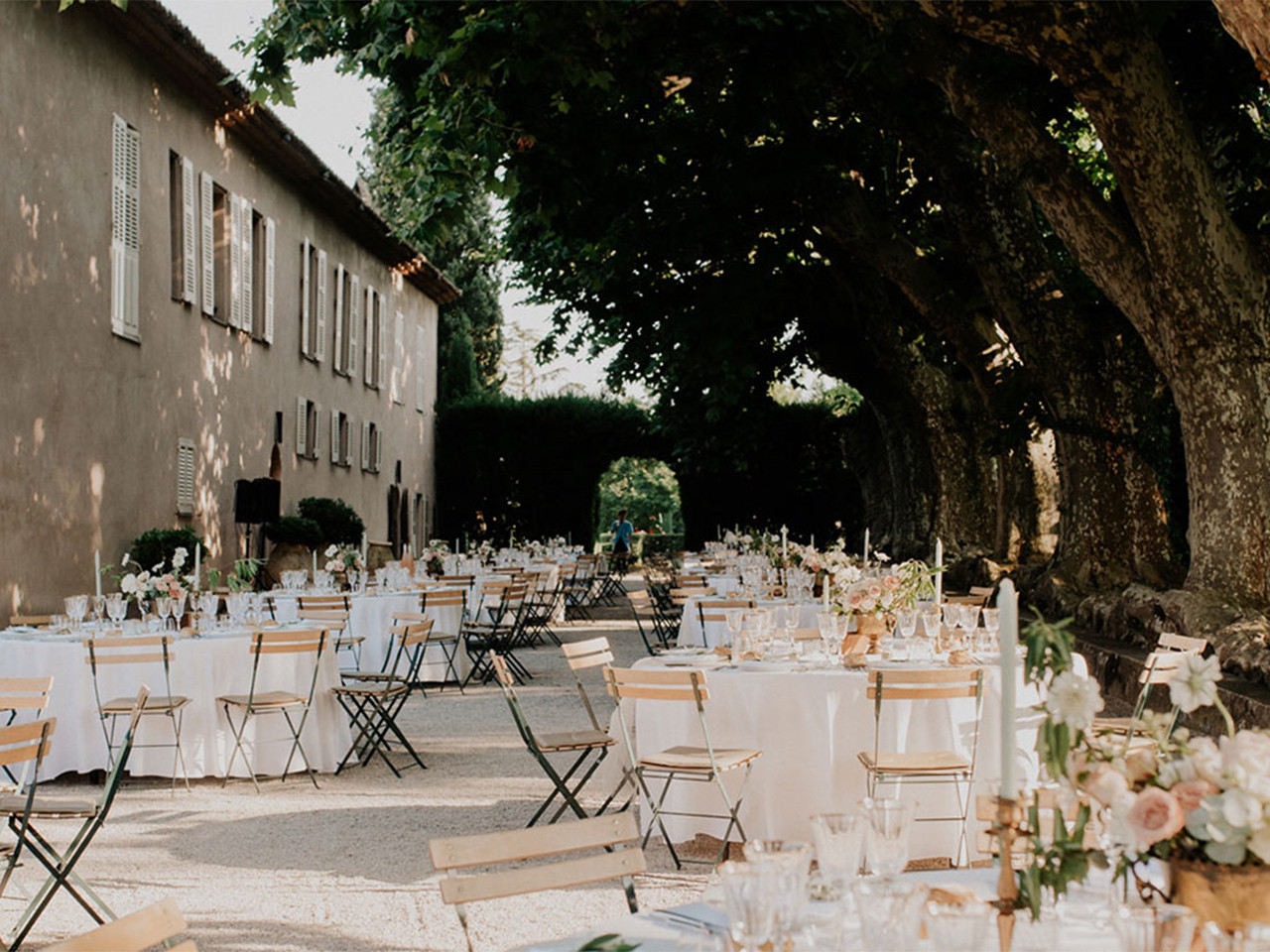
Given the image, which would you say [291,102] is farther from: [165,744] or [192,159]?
[192,159]

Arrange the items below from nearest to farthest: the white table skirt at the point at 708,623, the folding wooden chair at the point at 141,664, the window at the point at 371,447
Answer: the folding wooden chair at the point at 141,664, the white table skirt at the point at 708,623, the window at the point at 371,447

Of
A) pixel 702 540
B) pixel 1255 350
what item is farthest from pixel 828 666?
pixel 702 540

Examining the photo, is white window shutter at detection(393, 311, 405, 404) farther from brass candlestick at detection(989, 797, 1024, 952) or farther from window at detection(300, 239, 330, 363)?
brass candlestick at detection(989, 797, 1024, 952)

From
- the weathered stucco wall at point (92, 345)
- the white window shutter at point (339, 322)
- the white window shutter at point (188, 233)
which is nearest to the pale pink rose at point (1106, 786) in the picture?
the weathered stucco wall at point (92, 345)

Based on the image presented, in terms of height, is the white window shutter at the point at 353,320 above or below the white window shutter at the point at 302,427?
above

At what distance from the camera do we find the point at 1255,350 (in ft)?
32.9

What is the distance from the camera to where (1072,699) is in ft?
7.30

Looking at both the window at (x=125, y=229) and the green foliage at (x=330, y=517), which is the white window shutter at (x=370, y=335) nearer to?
the green foliage at (x=330, y=517)

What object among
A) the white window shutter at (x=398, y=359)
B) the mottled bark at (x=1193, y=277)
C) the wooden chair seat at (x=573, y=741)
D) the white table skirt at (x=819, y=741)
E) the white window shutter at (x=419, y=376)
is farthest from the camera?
the white window shutter at (x=419, y=376)

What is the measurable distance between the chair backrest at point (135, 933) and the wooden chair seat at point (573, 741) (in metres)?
3.98

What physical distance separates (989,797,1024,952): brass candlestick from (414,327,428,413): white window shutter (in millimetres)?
32882

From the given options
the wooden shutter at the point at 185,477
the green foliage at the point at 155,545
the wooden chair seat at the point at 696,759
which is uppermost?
the wooden shutter at the point at 185,477

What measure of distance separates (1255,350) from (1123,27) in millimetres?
Result: 2426

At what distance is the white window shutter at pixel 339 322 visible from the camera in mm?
27219
